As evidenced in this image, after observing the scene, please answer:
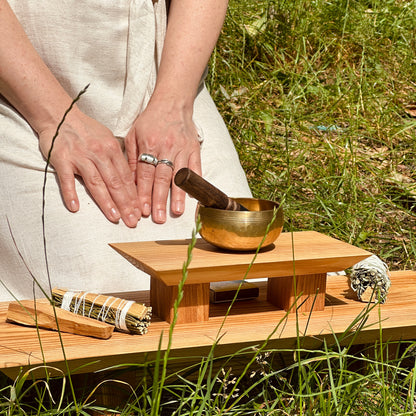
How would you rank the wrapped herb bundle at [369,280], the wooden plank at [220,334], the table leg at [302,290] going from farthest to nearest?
the wrapped herb bundle at [369,280] < the table leg at [302,290] < the wooden plank at [220,334]

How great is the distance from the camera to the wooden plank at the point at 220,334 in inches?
59.7

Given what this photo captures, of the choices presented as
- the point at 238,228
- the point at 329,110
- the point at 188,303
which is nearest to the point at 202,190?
the point at 238,228

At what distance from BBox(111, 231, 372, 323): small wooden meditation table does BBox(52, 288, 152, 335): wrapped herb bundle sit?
0.27 feet

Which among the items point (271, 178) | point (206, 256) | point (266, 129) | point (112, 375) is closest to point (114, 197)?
point (206, 256)

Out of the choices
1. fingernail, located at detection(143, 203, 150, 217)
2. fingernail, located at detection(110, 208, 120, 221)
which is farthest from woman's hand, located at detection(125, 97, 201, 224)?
fingernail, located at detection(110, 208, 120, 221)

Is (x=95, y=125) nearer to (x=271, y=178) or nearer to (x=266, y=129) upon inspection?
(x=271, y=178)

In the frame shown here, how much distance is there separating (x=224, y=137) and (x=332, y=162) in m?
0.85

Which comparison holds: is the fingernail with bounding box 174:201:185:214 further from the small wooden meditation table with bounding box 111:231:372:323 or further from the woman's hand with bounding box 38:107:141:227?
the small wooden meditation table with bounding box 111:231:372:323

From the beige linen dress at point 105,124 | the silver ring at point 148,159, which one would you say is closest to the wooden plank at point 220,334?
the beige linen dress at point 105,124

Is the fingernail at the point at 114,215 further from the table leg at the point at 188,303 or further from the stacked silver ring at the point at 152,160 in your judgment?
the table leg at the point at 188,303

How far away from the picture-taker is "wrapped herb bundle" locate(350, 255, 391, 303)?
6.20ft

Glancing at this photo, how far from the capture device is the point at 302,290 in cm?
177

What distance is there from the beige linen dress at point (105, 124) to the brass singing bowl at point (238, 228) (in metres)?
0.49

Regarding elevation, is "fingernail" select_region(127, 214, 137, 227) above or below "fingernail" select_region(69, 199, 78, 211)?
A: below
